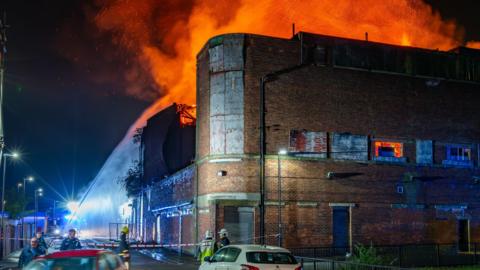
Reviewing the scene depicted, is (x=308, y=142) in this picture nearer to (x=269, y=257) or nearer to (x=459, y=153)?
(x=459, y=153)

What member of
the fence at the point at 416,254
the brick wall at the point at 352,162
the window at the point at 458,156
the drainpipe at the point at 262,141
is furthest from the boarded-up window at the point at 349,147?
the window at the point at 458,156

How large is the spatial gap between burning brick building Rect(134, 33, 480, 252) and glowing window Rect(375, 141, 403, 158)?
0.06m

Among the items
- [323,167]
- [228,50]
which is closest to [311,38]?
[228,50]

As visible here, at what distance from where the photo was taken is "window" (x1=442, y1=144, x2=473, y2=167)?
34438mm

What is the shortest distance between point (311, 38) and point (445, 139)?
10284mm

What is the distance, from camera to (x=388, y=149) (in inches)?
1297

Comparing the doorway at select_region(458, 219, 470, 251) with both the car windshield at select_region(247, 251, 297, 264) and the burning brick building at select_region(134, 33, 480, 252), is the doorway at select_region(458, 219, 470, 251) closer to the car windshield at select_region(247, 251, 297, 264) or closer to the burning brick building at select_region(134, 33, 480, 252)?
the burning brick building at select_region(134, 33, 480, 252)

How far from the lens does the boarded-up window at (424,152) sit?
1320 inches

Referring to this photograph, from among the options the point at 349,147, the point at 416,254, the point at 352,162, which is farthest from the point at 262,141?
the point at 416,254

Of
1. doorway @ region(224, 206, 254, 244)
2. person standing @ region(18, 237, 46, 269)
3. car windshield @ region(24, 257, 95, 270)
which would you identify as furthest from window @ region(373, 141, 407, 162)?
car windshield @ region(24, 257, 95, 270)

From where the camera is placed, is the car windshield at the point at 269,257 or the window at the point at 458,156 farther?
the window at the point at 458,156

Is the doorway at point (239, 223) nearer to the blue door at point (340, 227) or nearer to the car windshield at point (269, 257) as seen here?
the blue door at point (340, 227)

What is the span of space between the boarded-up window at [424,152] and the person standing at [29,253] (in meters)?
23.3

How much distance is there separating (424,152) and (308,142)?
7.64m
